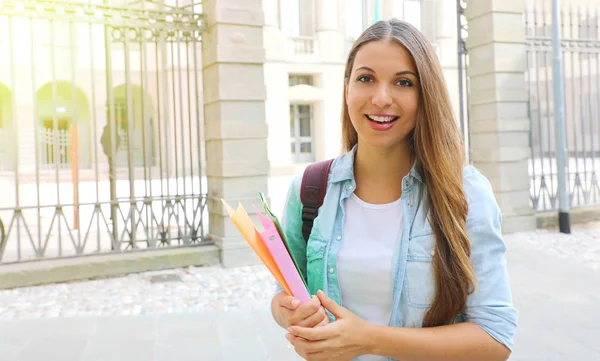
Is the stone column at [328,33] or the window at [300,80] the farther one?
the window at [300,80]

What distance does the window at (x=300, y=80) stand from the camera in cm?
2512

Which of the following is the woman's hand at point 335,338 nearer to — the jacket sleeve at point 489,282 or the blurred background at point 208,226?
the jacket sleeve at point 489,282

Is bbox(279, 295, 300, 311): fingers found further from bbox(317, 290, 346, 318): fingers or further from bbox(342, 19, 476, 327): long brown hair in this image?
bbox(342, 19, 476, 327): long brown hair

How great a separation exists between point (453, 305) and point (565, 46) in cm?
992

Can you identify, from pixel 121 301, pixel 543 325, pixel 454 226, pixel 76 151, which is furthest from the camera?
pixel 76 151

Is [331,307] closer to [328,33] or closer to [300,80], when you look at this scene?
Answer: [300,80]

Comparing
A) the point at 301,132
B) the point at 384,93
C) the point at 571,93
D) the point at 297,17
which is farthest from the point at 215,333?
the point at 297,17

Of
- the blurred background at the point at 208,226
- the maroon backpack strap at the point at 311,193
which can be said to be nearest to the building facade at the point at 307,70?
the blurred background at the point at 208,226

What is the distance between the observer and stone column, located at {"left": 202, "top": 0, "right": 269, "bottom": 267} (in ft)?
24.1

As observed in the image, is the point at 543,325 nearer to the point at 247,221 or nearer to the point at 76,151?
the point at 247,221

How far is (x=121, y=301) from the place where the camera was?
6.00 meters

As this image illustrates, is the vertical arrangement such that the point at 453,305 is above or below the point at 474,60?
below

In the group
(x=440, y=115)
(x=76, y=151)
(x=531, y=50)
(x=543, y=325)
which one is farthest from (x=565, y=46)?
(x=440, y=115)

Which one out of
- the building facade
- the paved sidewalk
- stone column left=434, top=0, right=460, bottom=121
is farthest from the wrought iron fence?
stone column left=434, top=0, right=460, bottom=121
